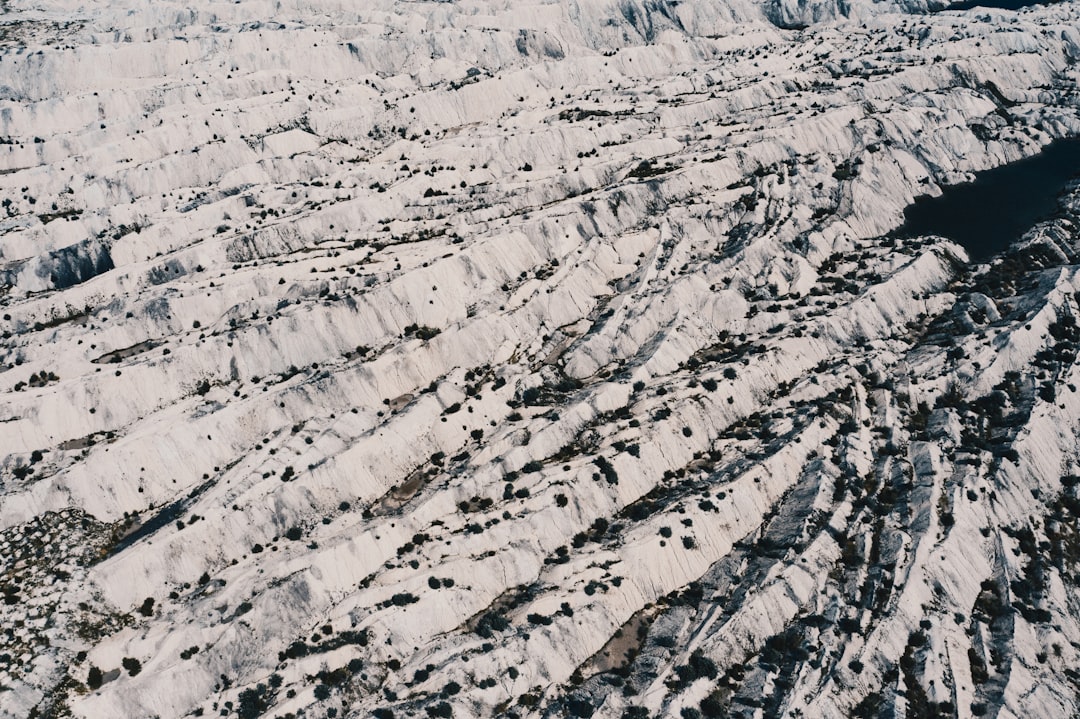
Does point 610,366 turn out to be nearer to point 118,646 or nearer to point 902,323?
point 902,323

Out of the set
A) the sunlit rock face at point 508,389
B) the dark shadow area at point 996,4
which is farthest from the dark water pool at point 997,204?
the dark shadow area at point 996,4

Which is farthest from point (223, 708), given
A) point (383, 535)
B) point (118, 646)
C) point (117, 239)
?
point (117, 239)

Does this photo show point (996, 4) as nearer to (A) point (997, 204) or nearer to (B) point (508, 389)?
(A) point (997, 204)

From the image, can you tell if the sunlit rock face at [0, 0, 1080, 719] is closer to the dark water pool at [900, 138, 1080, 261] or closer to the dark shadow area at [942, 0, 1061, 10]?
the dark water pool at [900, 138, 1080, 261]

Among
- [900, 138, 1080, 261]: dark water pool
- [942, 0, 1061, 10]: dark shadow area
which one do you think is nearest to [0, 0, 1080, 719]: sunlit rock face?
[900, 138, 1080, 261]: dark water pool

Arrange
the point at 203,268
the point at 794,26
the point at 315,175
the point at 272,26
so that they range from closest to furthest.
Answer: the point at 203,268 < the point at 315,175 < the point at 272,26 < the point at 794,26

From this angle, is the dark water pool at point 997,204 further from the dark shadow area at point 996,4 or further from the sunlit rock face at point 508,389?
the dark shadow area at point 996,4

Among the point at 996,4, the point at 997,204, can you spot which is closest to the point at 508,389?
the point at 997,204
